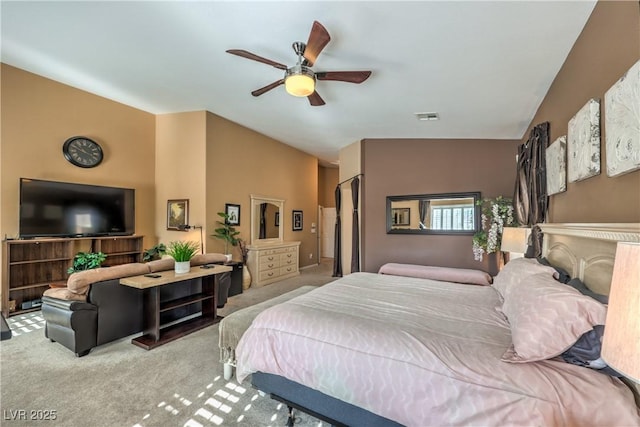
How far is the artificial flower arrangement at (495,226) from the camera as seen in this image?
4117 millimetres

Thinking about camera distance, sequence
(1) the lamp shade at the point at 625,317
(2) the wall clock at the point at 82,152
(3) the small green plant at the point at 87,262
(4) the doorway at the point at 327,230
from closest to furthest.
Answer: (1) the lamp shade at the point at 625,317 → (3) the small green plant at the point at 87,262 → (2) the wall clock at the point at 82,152 → (4) the doorway at the point at 327,230

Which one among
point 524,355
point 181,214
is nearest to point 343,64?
point 524,355

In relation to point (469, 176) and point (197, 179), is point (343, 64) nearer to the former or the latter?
point (469, 176)

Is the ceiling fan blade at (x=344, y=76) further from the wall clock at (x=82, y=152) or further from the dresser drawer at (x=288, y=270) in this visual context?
the dresser drawer at (x=288, y=270)

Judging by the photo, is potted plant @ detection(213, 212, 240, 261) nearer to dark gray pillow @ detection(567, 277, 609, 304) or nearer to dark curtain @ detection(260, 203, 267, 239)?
dark curtain @ detection(260, 203, 267, 239)

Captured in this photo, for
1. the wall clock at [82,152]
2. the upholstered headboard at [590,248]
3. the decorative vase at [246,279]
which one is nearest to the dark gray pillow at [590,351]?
the upholstered headboard at [590,248]

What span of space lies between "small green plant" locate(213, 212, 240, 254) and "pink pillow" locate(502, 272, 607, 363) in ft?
15.7

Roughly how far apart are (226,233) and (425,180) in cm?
383

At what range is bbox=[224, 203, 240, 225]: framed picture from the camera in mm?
5576

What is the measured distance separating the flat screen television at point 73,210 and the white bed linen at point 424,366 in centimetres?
417

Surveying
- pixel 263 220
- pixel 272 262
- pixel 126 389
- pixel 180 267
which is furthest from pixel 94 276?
pixel 263 220

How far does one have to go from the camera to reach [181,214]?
5359 mm

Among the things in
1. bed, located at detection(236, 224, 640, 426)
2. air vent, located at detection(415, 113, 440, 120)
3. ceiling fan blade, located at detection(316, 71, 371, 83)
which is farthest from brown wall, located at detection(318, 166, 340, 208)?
bed, located at detection(236, 224, 640, 426)

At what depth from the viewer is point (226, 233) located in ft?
17.6
